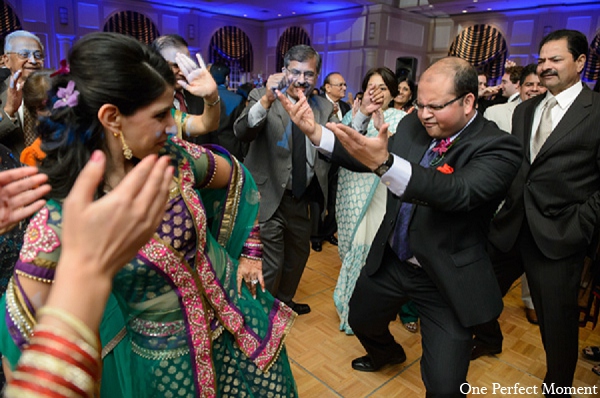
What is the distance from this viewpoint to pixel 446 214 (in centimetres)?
159

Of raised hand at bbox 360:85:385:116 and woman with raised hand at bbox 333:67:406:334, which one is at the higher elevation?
raised hand at bbox 360:85:385:116

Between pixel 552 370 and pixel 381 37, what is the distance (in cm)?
857

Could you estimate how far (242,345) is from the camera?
1274 mm


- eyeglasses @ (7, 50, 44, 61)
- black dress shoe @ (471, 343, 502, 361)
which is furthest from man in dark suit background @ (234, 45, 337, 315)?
eyeglasses @ (7, 50, 44, 61)

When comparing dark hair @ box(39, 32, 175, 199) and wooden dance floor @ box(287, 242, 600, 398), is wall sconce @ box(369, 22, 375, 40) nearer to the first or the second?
wooden dance floor @ box(287, 242, 600, 398)

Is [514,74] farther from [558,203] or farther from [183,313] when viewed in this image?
[183,313]

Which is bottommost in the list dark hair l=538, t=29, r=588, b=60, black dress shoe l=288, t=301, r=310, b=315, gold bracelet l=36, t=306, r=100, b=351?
black dress shoe l=288, t=301, r=310, b=315

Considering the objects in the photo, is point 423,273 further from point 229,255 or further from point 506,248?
point 229,255

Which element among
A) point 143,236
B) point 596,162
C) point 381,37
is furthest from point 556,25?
point 143,236

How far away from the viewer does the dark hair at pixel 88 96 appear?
100 centimetres

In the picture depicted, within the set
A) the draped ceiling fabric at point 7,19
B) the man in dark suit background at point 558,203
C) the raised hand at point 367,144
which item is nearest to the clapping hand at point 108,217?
the raised hand at point 367,144

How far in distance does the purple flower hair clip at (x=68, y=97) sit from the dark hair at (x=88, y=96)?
0.4 inches

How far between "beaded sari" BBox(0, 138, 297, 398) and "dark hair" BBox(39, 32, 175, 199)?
0.10m

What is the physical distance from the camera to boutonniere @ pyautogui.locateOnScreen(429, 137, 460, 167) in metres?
1.63
